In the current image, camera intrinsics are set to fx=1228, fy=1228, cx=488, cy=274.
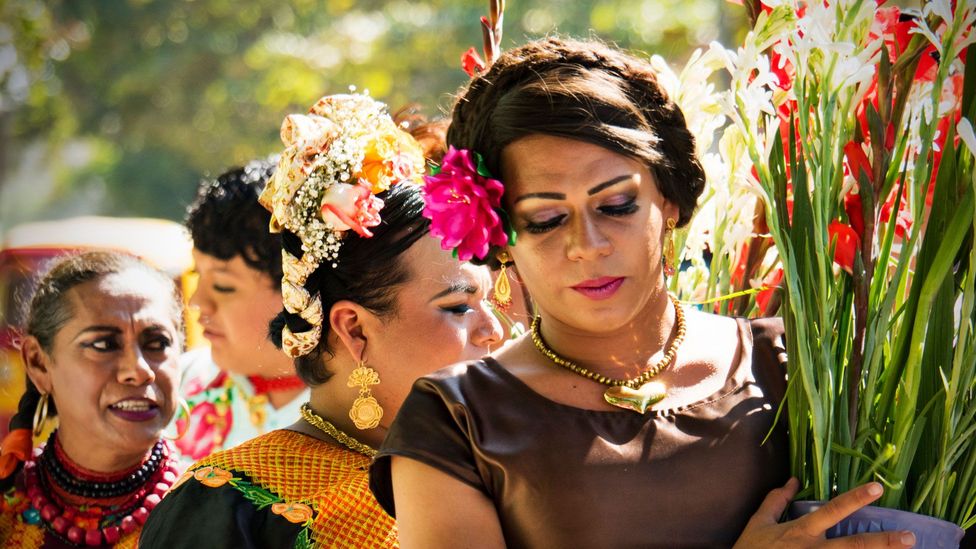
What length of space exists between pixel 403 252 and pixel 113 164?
49.3ft

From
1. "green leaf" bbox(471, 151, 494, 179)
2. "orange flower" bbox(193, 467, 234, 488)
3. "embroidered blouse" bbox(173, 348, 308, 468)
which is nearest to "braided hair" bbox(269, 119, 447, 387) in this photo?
"orange flower" bbox(193, 467, 234, 488)

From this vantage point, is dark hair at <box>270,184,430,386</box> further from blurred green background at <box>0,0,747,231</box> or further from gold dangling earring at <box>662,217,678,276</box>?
blurred green background at <box>0,0,747,231</box>

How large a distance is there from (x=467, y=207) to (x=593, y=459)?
49 centimetres

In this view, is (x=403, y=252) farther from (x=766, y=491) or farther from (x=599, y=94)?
(x=766, y=491)

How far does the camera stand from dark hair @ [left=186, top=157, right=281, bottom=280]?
4.11m

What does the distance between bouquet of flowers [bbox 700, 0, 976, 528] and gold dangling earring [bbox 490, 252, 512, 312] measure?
1.66 ft

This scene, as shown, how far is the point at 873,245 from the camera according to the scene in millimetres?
2037

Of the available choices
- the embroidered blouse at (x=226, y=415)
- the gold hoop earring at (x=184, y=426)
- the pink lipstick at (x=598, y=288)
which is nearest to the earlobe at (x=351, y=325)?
the pink lipstick at (x=598, y=288)

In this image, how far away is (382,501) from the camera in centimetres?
219

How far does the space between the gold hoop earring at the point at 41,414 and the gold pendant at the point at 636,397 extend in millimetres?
2058

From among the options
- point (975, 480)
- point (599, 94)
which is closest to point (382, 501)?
point (599, 94)

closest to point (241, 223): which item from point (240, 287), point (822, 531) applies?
point (240, 287)

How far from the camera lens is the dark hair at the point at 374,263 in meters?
2.81

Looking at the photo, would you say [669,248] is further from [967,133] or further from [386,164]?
[967,133]
